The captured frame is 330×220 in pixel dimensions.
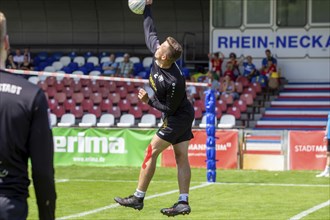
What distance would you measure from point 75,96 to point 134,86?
2162 mm

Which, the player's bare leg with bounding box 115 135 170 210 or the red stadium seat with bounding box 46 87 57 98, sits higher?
the player's bare leg with bounding box 115 135 170 210

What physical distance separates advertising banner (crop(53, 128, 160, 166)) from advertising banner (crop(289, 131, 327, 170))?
11.7ft

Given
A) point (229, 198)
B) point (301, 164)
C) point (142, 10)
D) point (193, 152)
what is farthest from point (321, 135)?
point (142, 10)

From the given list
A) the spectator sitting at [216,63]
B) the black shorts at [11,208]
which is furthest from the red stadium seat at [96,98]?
the black shorts at [11,208]

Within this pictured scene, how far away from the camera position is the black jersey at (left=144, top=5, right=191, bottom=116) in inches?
399

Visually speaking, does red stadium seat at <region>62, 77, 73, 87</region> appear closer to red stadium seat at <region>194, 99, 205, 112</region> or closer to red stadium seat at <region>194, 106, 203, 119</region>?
red stadium seat at <region>194, 99, 205, 112</region>

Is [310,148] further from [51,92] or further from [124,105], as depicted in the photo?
[51,92]

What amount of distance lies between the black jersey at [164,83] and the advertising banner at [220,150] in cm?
1263

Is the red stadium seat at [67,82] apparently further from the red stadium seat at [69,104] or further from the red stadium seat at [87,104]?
the red stadium seat at [87,104]

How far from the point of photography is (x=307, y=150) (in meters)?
22.8

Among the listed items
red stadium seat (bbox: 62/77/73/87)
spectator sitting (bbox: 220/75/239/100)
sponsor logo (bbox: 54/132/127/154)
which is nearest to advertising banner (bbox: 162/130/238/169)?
sponsor logo (bbox: 54/132/127/154)

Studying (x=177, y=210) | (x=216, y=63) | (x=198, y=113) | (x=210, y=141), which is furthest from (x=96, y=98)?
(x=177, y=210)

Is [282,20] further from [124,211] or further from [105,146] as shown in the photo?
[124,211]

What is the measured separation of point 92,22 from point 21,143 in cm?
3282
